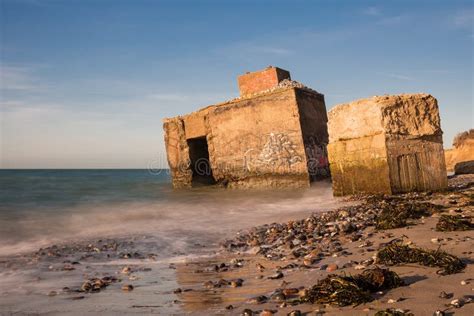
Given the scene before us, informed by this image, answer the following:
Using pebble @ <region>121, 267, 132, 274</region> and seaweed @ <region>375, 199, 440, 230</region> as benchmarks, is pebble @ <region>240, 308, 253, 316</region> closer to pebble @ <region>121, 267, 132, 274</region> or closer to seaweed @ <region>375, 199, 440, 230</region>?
pebble @ <region>121, 267, 132, 274</region>

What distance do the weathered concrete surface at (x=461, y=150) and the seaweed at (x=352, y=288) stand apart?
22.3m

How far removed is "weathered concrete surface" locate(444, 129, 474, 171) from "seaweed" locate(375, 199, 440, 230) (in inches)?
749

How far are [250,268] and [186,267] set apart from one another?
0.77m

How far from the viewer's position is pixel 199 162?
16.3 m

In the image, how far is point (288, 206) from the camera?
8969 millimetres

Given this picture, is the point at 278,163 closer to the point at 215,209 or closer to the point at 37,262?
the point at 215,209

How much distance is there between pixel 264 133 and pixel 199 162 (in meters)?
4.48

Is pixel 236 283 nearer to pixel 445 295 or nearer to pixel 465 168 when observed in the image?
pixel 445 295

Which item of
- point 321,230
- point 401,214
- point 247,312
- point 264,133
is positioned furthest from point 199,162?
point 247,312

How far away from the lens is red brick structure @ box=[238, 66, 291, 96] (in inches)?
573

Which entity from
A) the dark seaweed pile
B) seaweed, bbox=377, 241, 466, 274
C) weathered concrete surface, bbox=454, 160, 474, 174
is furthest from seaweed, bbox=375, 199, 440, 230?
weathered concrete surface, bbox=454, 160, 474, 174

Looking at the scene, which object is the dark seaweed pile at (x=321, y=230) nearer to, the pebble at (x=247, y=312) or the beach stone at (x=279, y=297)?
the beach stone at (x=279, y=297)

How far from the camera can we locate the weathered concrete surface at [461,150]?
889 inches

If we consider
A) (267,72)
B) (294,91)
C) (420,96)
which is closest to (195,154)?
(267,72)
